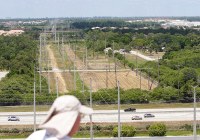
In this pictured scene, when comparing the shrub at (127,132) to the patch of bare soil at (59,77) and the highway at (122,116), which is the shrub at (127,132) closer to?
the highway at (122,116)

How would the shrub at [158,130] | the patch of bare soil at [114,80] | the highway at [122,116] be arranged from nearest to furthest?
the shrub at [158,130], the highway at [122,116], the patch of bare soil at [114,80]

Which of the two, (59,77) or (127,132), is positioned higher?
(127,132)

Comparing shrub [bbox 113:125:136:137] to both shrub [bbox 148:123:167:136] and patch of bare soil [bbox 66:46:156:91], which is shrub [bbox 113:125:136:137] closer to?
shrub [bbox 148:123:167:136]

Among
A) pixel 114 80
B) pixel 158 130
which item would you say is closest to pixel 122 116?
pixel 158 130

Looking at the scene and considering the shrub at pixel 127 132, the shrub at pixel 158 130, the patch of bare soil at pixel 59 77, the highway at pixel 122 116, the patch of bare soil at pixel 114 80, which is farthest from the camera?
the patch of bare soil at pixel 114 80

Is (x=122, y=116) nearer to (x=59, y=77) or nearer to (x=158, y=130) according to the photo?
(x=158, y=130)

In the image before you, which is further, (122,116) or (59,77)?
(59,77)

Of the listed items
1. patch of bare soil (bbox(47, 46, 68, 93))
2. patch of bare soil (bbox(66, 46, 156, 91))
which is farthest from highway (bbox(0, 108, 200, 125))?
patch of bare soil (bbox(66, 46, 156, 91))

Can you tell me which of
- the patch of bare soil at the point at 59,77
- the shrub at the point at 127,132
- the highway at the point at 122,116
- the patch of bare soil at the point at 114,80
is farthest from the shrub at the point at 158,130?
the patch of bare soil at the point at 114,80

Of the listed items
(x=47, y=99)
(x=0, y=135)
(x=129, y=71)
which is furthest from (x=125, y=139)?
(x=129, y=71)

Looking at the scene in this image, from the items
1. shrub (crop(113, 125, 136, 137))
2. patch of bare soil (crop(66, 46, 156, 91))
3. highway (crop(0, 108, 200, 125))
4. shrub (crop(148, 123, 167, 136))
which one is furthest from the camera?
patch of bare soil (crop(66, 46, 156, 91))

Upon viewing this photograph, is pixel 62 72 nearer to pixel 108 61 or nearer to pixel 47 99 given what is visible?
pixel 108 61
